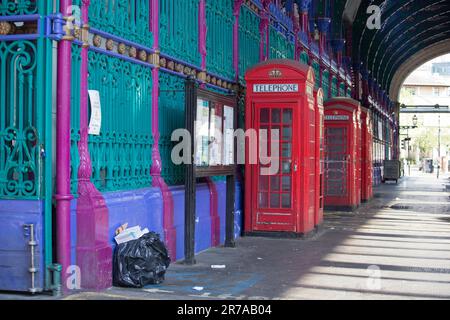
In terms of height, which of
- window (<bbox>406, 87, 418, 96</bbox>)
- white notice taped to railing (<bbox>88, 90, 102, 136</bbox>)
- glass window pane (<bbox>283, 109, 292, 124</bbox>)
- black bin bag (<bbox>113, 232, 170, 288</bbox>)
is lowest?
black bin bag (<bbox>113, 232, 170, 288</bbox>)

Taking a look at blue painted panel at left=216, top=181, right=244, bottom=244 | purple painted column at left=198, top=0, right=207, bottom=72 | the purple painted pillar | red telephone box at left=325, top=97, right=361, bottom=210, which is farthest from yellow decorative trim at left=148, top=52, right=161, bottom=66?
red telephone box at left=325, top=97, right=361, bottom=210

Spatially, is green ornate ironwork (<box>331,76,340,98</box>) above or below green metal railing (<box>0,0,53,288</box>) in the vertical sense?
above

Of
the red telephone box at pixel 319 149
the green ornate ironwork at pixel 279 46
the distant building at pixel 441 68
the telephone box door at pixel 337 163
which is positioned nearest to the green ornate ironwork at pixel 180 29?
the red telephone box at pixel 319 149

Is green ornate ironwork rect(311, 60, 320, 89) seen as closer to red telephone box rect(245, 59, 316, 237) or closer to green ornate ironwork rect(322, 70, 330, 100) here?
green ornate ironwork rect(322, 70, 330, 100)

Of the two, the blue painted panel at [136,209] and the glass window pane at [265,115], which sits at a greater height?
the glass window pane at [265,115]

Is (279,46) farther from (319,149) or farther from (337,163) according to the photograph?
(337,163)

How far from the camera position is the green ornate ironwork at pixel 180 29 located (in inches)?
355

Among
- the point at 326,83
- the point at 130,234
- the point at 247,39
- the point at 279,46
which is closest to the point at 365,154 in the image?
the point at 326,83

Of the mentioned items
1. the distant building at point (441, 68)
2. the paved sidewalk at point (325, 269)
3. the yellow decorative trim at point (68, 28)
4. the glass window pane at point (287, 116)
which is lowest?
the paved sidewalk at point (325, 269)

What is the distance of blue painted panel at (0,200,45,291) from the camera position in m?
6.50

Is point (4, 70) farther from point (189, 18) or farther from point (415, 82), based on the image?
point (415, 82)

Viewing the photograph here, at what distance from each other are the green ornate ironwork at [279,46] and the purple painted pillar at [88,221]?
7.93 m

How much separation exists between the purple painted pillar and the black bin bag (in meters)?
0.11

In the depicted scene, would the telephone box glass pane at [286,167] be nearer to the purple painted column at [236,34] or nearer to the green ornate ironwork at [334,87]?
the purple painted column at [236,34]
